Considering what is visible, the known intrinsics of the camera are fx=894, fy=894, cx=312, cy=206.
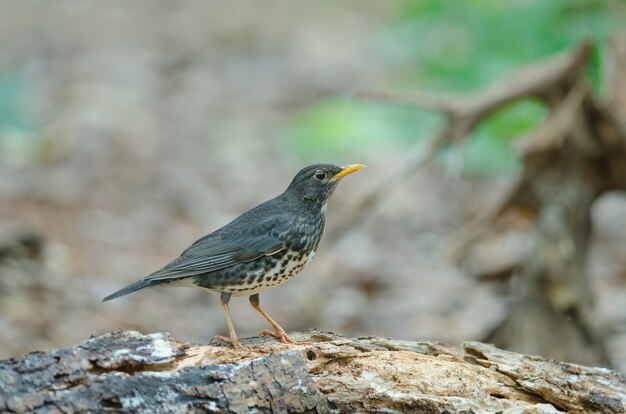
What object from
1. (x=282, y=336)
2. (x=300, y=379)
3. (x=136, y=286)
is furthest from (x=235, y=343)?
(x=136, y=286)

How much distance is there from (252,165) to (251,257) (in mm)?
8336

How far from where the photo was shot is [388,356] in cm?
437

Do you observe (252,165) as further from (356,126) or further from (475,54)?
(475,54)

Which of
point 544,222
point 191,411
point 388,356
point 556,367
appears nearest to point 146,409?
point 191,411

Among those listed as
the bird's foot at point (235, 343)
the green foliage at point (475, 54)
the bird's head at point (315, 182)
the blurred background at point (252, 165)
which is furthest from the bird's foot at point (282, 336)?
the green foliage at point (475, 54)

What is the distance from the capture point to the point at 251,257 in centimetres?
496

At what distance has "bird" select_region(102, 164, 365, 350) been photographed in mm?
4910

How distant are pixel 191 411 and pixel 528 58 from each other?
21.9 ft

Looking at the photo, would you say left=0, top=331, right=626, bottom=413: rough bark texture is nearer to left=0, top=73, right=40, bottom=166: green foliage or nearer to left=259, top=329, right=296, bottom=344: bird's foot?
left=259, top=329, right=296, bottom=344: bird's foot

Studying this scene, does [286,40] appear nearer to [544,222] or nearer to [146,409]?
[544,222]

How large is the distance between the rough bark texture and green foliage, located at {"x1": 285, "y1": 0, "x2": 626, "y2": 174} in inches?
158

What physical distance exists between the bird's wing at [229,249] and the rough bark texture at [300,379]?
48 cm

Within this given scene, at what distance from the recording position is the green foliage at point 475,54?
28.6 feet

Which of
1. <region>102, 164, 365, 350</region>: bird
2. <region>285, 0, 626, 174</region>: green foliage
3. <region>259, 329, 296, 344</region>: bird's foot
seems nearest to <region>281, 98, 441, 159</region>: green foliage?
<region>285, 0, 626, 174</region>: green foliage
